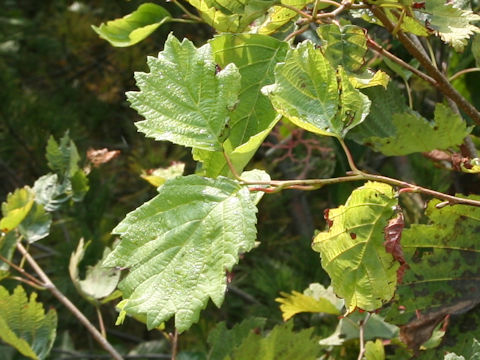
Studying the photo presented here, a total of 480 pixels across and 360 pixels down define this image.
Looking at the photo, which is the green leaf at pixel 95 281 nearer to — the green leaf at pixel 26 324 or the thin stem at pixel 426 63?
the green leaf at pixel 26 324

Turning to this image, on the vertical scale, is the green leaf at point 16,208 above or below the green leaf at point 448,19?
below

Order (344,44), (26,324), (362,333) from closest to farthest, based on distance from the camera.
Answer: (344,44), (362,333), (26,324)

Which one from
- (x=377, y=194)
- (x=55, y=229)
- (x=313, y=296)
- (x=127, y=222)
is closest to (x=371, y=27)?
(x=313, y=296)

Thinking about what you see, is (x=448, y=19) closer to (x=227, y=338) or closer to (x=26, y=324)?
(x=227, y=338)

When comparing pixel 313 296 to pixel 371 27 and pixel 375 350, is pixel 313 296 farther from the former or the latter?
pixel 371 27

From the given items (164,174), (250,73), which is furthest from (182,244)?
(164,174)

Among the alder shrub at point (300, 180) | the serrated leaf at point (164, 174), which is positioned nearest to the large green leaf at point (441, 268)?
the alder shrub at point (300, 180)

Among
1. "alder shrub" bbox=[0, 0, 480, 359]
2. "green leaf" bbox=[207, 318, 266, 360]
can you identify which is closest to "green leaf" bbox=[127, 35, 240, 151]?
"alder shrub" bbox=[0, 0, 480, 359]
